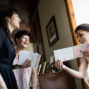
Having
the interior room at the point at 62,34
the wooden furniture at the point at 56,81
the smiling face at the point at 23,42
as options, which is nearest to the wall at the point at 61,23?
the interior room at the point at 62,34

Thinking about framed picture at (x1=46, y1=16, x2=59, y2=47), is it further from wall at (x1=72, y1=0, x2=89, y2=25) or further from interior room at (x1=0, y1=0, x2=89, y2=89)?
wall at (x1=72, y1=0, x2=89, y2=25)

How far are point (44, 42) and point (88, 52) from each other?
1789 millimetres

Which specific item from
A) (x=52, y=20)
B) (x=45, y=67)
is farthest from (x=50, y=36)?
(x=45, y=67)

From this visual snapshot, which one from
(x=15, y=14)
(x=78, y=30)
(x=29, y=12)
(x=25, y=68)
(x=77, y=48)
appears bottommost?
(x=25, y=68)

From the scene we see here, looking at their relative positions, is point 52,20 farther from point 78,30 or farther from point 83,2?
point 78,30

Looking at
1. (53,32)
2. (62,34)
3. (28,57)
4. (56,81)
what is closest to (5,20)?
(28,57)

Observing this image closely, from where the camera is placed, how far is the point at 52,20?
2404mm

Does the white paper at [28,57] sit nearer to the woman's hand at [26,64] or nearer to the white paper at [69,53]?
the woman's hand at [26,64]

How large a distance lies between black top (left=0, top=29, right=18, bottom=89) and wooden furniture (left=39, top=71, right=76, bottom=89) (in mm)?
543

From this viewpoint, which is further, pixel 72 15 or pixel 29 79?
pixel 72 15

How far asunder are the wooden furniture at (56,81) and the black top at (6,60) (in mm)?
543

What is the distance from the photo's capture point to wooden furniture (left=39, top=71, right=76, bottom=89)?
1660 mm

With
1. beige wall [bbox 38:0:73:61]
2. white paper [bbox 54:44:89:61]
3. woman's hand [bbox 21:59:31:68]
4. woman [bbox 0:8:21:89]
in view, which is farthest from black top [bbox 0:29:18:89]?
beige wall [bbox 38:0:73:61]

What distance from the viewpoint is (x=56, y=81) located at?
5.58 ft
